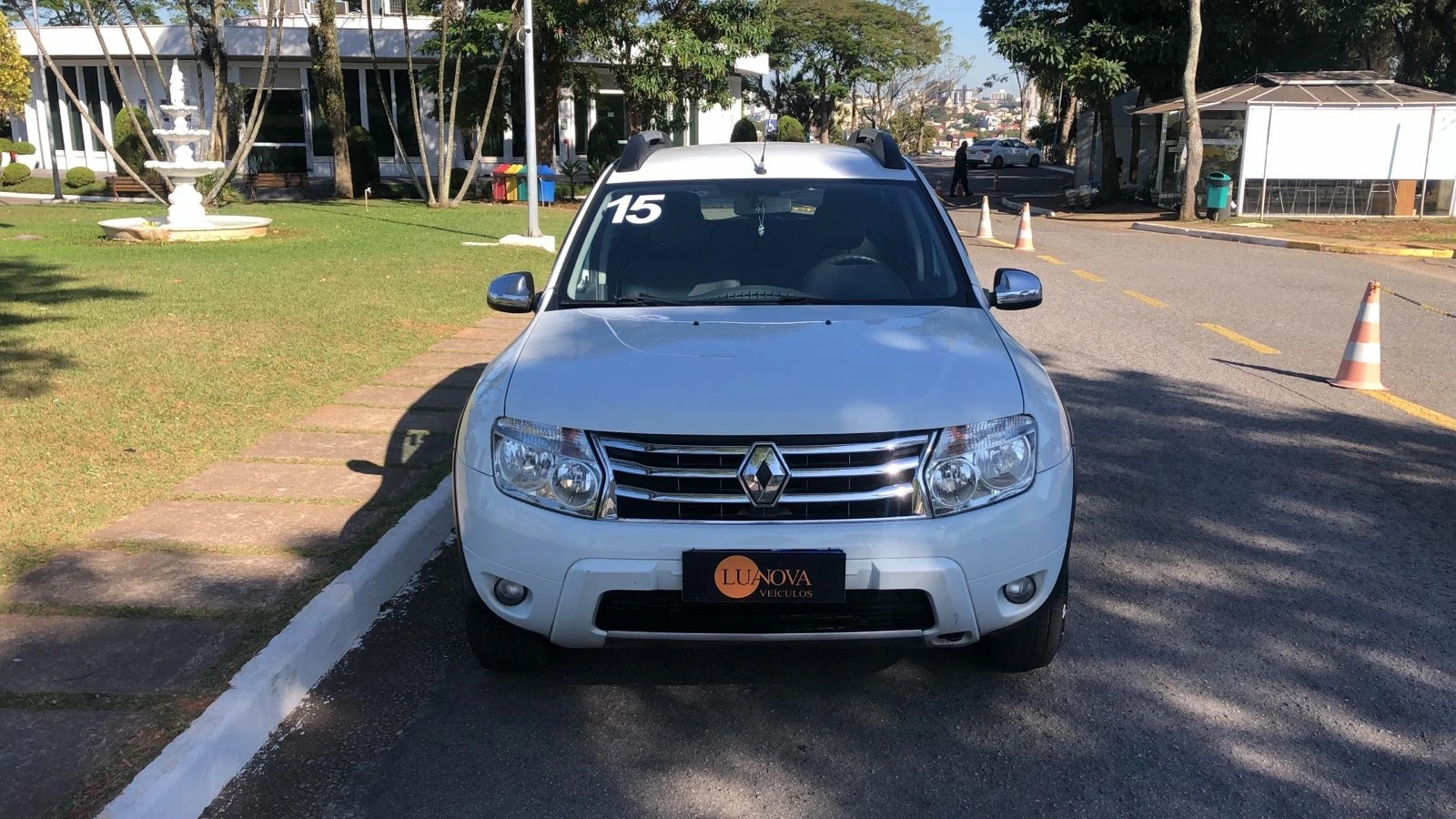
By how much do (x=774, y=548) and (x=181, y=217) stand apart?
17107 millimetres

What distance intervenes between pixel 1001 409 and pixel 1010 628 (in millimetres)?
697

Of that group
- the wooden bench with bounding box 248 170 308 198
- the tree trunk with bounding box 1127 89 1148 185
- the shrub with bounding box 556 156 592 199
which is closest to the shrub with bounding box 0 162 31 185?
the wooden bench with bounding box 248 170 308 198

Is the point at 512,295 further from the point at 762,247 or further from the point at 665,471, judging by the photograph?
the point at 665,471

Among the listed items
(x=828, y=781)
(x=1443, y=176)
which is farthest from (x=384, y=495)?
(x=1443, y=176)

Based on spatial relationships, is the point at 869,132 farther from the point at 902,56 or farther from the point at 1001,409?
the point at 902,56

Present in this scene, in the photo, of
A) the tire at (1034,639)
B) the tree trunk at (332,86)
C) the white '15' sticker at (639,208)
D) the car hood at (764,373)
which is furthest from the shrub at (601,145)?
the tire at (1034,639)

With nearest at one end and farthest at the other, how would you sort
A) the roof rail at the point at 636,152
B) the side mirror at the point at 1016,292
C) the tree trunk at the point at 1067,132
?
the side mirror at the point at 1016,292 < the roof rail at the point at 636,152 < the tree trunk at the point at 1067,132

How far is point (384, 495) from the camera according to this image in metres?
5.63

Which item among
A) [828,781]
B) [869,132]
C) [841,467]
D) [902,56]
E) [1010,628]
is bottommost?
[828,781]

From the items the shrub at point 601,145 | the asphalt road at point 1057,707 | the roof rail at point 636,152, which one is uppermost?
the shrub at point 601,145

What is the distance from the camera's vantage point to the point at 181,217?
17797 mm

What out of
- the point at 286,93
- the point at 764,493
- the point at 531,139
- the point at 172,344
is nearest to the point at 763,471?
the point at 764,493

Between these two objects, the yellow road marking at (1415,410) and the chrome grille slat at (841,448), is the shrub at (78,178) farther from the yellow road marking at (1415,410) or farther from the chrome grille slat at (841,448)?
the chrome grille slat at (841,448)

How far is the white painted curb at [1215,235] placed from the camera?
2139 centimetres
